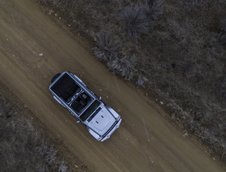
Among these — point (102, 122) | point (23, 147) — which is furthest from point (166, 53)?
point (23, 147)

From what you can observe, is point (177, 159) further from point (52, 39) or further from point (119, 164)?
point (52, 39)

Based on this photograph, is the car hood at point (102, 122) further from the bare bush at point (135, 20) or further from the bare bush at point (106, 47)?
the bare bush at point (135, 20)

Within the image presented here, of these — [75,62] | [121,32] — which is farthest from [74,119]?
[121,32]

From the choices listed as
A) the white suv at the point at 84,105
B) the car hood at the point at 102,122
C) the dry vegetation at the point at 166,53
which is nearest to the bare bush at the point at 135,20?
the dry vegetation at the point at 166,53

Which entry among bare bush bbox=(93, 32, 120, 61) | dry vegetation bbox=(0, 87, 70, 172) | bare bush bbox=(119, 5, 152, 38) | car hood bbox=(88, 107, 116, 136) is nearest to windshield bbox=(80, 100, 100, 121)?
car hood bbox=(88, 107, 116, 136)

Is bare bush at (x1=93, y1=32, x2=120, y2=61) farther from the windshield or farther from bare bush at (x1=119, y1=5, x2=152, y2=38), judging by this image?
the windshield
